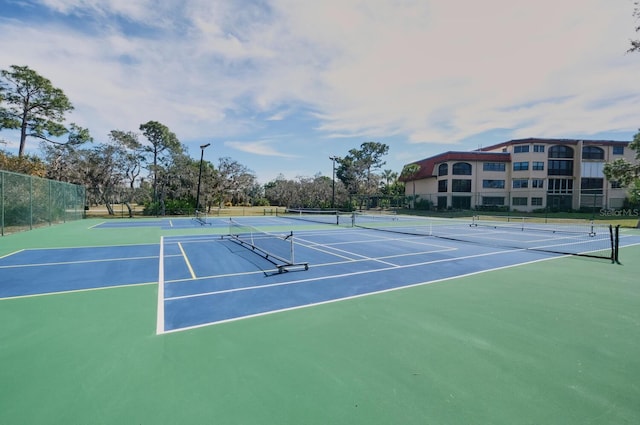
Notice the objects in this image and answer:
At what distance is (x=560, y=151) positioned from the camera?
47.6 metres

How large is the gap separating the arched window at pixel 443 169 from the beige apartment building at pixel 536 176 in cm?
41

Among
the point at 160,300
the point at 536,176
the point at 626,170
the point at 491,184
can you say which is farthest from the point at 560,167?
the point at 160,300

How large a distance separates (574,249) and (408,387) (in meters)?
13.9

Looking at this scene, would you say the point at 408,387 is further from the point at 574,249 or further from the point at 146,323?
the point at 574,249

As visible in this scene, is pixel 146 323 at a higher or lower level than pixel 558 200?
lower

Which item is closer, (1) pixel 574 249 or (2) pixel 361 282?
(2) pixel 361 282

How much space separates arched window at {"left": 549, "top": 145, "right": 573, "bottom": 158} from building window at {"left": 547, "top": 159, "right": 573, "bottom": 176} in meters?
0.77

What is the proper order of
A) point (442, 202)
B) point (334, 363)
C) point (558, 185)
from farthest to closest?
point (442, 202) → point (558, 185) → point (334, 363)

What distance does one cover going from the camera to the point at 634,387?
335cm

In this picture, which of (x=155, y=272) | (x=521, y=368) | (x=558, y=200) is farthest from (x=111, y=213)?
(x=558, y=200)

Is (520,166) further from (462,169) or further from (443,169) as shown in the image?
(443,169)

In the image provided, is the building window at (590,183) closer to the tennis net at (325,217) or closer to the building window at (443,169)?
the building window at (443,169)

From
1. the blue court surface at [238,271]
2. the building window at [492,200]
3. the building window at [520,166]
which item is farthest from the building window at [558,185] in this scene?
the blue court surface at [238,271]

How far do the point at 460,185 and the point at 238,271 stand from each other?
47.8 metres
